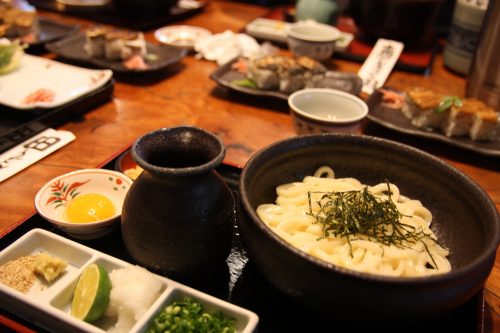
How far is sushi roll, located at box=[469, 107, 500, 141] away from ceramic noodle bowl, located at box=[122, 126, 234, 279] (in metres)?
1.56

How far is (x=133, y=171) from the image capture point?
5.52 ft

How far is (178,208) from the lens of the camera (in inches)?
44.7

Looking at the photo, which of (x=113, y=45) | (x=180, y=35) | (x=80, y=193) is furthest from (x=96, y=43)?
(x=80, y=193)

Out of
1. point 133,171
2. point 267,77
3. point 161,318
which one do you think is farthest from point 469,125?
point 161,318

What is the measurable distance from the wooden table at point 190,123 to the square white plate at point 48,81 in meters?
0.14

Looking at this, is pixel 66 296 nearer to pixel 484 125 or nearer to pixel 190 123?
pixel 190 123

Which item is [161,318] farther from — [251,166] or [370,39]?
[370,39]

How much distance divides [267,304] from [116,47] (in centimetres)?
221

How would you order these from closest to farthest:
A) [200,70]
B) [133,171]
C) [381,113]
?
[133,171] → [381,113] → [200,70]

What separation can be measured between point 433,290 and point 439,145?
1.52 metres

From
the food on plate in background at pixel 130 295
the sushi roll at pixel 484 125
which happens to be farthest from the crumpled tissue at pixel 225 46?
the food on plate in background at pixel 130 295

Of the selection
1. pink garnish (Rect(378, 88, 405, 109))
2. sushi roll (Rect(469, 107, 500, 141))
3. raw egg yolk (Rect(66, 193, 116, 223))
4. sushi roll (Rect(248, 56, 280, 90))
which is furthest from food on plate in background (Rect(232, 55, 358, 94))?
raw egg yolk (Rect(66, 193, 116, 223))

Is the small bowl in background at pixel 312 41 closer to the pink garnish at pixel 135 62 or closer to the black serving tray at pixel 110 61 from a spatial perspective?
the black serving tray at pixel 110 61

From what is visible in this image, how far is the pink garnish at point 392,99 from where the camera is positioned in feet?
8.29
